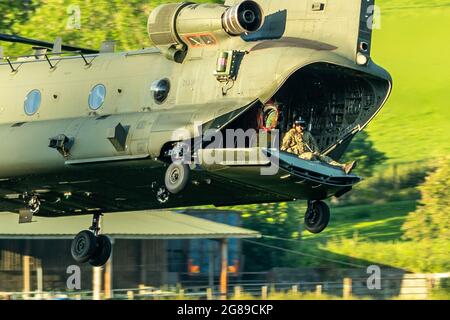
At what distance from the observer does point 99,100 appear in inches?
1228

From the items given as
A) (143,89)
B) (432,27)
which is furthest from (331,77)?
(432,27)

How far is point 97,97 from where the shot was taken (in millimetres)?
31250

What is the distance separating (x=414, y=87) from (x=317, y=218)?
6770 cm

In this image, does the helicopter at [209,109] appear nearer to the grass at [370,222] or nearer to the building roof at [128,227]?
the building roof at [128,227]

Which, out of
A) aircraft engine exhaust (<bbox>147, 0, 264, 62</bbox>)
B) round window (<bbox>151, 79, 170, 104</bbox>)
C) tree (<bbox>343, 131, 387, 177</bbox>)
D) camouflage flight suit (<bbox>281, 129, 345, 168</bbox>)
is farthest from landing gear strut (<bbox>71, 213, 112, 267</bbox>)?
tree (<bbox>343, 131, 387, 177</bbox>)

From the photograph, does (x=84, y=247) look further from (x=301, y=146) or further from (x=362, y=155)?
(x=362, y=155)

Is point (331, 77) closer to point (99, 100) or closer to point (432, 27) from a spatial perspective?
point (99, 100)

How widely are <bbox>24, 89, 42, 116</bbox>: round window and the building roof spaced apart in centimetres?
1423

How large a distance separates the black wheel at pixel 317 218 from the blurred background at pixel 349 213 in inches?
657

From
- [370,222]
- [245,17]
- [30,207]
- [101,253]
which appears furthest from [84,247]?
[370,222]

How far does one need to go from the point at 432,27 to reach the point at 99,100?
74227 mm

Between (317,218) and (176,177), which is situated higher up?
(176,177)

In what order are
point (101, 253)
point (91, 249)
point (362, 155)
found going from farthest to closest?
point (362, 155) → point (101, 253) → point (91, 249)

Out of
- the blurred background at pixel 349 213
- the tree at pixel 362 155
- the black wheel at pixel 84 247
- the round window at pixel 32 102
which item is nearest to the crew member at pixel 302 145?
the round window at pixel 32 102
